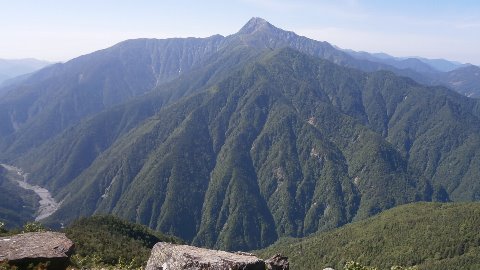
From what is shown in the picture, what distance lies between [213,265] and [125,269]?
1789 centimetres

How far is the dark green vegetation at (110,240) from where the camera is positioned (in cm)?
10159

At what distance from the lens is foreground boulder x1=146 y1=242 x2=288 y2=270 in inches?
1056

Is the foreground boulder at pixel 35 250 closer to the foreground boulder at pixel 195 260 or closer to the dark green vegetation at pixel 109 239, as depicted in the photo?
the foreground boulder at pixel 195 260

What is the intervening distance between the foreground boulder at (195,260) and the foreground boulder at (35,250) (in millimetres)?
6918

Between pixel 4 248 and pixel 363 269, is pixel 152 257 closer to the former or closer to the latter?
pixel 4 248

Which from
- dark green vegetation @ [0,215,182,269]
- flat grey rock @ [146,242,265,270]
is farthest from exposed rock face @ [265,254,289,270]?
dark green vegetation @ [0,215,182,269]

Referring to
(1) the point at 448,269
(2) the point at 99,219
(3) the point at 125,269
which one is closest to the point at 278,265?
(3) the point at 125,269

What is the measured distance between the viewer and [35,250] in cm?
3095

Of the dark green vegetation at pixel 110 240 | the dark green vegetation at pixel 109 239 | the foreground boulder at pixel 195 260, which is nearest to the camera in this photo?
the foreground boulder at pixel 195 260

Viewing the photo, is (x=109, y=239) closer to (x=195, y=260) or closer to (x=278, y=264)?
(x=278, y=264)

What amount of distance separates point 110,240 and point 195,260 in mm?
110050

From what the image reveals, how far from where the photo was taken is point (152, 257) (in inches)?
1192

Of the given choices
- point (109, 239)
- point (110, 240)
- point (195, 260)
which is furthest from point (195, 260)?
point (109, 239)

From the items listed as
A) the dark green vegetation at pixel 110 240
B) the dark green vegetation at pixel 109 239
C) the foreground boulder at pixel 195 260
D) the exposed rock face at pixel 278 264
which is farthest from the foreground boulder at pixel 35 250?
the dark green vegetation at pixel 110 240
